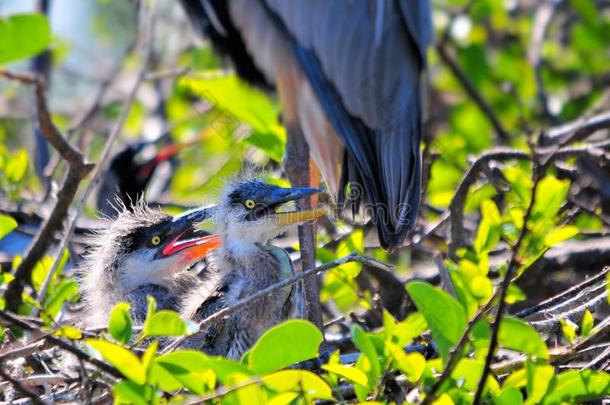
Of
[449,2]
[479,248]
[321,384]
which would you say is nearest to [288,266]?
[479,248]

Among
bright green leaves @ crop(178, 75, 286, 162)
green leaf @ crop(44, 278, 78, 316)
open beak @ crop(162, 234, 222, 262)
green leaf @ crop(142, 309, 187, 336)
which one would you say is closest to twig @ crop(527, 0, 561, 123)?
bright green leaves @ crop(178, 75, 286, 162)

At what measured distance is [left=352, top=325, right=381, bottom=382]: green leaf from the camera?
1875 mm

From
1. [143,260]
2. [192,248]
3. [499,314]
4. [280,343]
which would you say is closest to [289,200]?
[192,248]

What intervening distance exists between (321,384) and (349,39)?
131cm

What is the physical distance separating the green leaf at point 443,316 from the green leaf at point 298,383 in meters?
0.21

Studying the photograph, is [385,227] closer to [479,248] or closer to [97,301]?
[479,248]

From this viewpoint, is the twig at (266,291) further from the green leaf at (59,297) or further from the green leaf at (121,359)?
the green leaf at (59,297)

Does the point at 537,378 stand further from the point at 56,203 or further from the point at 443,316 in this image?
the point at 56,203

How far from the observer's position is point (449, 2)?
432cm

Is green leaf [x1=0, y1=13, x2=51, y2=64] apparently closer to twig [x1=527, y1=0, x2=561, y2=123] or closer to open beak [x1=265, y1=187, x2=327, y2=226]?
open beak [x1=265, y1=187, x2=327, y2=226]

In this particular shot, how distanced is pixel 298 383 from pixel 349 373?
0.16m

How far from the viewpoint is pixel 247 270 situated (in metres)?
2.63

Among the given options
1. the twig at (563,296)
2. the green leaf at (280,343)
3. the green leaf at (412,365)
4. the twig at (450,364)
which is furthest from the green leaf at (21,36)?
the twig at (563,296)

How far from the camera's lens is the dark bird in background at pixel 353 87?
106 inches
